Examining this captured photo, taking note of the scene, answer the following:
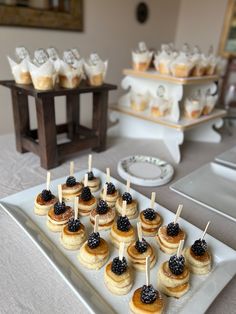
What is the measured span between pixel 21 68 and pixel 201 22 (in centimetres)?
177

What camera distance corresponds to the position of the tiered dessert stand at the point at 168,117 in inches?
40.4

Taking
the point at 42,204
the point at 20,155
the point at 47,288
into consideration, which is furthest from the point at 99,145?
the point at 47,288

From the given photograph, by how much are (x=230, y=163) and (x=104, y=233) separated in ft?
1.84

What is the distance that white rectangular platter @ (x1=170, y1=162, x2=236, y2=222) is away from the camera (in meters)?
0.75

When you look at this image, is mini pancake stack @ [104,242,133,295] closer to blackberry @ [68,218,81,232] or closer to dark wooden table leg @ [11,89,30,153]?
blackberry @ [68,218,81,232]

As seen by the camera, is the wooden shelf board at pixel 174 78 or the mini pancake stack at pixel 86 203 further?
the wooden shelf board at pixel 174 78

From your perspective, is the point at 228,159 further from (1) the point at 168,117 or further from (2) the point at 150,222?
(2) the point at 150,222

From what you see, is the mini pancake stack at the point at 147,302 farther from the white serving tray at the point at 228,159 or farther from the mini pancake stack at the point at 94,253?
the white serving tray at the point at 228,159

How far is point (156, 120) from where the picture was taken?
1.06 metres

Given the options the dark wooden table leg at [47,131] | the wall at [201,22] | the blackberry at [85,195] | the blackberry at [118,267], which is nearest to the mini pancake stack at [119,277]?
the blackberry at [118,267]

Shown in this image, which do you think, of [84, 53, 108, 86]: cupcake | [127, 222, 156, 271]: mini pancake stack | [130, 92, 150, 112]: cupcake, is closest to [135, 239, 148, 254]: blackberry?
[127, 222, 156, 271]: mini pancake stack

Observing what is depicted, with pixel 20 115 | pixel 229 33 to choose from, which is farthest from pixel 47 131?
pixel 229 33

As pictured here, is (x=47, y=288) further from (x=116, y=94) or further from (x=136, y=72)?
(x=116, y=94)

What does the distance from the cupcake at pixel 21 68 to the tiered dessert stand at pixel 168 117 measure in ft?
1.46
